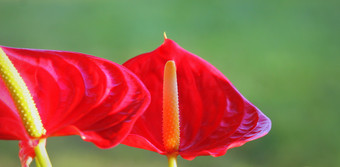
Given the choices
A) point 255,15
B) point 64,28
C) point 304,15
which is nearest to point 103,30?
point 64,28

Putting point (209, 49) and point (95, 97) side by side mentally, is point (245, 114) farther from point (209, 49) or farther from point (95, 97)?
point (209, 49)

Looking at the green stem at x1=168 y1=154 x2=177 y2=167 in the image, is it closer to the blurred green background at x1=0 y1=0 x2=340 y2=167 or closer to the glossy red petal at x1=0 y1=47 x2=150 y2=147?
the glossy red petal at x1=0 y1=47 x2=150 y2=147

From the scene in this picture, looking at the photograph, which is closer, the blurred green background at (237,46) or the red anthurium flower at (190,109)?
the red anthurium flower at (190,109)

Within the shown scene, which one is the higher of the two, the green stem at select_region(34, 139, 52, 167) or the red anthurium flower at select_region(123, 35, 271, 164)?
the red anthurium flower at select_region(123, 35, 271, 164)

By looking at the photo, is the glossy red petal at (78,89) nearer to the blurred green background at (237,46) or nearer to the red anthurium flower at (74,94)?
the red anthurium flower at (74,94)

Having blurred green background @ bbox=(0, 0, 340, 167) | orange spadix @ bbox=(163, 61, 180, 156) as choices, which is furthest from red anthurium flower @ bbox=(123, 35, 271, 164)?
blurred green background @ bbox=(0, 0, 340, 167)

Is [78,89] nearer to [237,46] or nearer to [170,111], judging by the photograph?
[170,111]

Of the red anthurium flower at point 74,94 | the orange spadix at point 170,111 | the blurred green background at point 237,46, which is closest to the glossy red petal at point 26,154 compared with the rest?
the red anthurium flower at point 74,94
